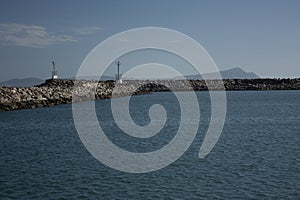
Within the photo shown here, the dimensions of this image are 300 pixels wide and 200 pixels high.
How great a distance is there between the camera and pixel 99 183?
55.2 ft

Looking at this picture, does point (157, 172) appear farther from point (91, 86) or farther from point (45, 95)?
point (91, 86)

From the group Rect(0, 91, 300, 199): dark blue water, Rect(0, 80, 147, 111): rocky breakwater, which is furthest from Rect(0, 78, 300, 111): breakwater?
Rect(0, 91, 300, 199): dark blue water

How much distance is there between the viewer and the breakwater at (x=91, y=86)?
2401 inches

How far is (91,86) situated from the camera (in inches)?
3617

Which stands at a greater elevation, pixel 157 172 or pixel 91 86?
pixel 91 86

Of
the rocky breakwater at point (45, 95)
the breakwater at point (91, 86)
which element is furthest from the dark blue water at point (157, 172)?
the breakwater at point (91, 86)

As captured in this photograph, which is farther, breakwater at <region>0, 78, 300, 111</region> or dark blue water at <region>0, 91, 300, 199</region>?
breakwater at <region>0, 78, 300, 111</region>

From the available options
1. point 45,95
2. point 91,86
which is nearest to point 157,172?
point 45,95

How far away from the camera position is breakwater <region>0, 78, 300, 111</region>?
61.0 m

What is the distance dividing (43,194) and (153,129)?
828 inches

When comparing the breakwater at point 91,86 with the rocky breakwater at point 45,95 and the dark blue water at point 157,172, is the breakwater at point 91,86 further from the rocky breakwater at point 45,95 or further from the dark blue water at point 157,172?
the dark blue water at point 157,172

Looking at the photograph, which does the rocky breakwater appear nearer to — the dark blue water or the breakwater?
the breakwater

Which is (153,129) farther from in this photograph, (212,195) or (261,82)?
(261,82)

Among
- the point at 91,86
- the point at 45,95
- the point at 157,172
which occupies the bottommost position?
the point at 157,172
